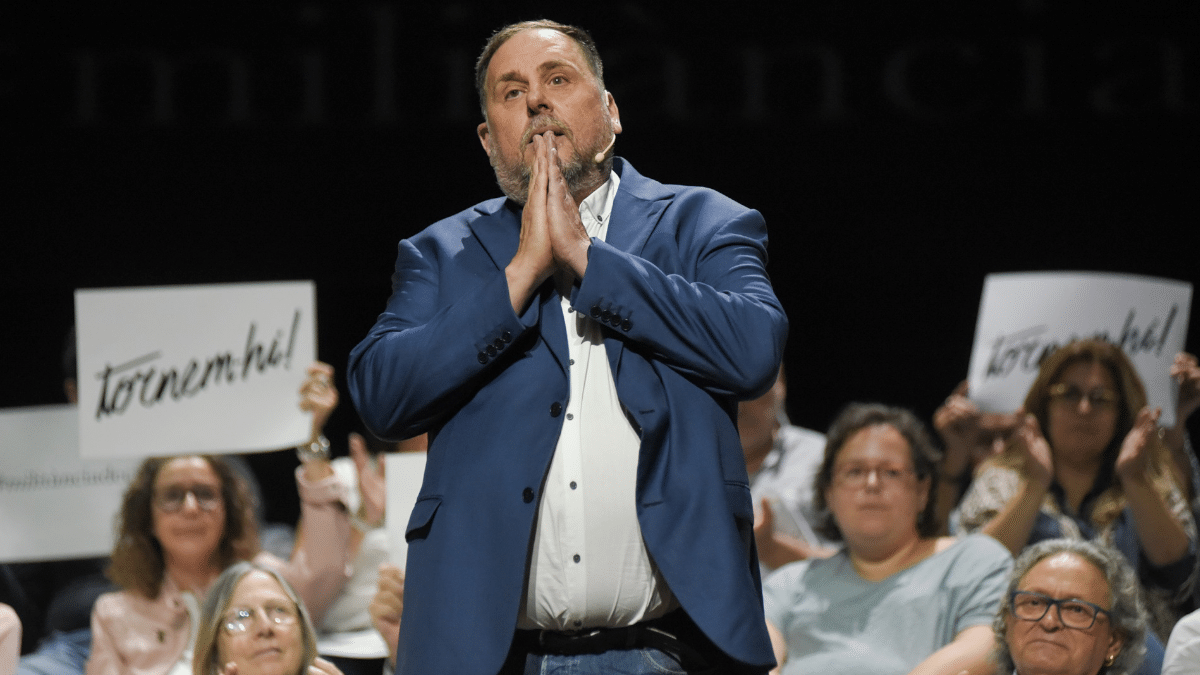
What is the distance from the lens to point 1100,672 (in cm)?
263

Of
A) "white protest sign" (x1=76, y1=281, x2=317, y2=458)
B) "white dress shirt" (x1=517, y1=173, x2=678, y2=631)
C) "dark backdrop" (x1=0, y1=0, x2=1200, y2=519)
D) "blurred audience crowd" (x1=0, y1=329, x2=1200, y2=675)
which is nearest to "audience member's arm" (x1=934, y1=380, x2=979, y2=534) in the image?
"blurred audience crowd" (x1=0, y1=329, x2=1200, y2=675)

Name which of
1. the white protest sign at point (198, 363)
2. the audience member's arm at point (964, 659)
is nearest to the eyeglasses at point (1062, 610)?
the audience member's arm at point (964, 659)

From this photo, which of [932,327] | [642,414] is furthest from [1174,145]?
[642,414]

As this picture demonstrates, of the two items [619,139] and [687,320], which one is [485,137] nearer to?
[687,320]

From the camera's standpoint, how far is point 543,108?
1.64m

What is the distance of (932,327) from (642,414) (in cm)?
402

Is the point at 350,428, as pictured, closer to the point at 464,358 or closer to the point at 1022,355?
the point at 1022,355

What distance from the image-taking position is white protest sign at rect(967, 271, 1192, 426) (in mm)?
3699

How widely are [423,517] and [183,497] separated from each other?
7.21 feet

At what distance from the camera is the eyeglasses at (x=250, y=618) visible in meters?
2.82

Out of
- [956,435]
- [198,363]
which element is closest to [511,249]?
[198,363]

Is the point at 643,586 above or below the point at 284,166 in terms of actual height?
below

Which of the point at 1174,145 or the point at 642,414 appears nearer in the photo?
the point at 642,414

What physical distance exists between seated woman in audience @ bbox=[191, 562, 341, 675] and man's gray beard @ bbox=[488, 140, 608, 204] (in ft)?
4.90
